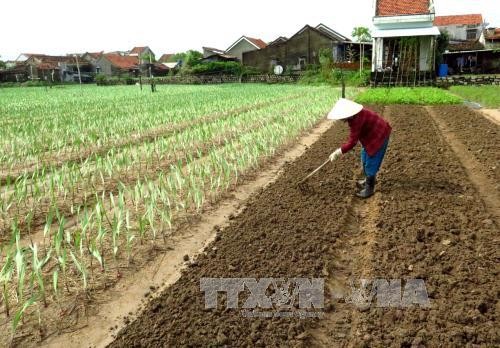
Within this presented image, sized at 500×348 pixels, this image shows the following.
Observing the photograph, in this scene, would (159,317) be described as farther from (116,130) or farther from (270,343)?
(116,130)

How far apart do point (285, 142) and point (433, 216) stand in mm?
4309

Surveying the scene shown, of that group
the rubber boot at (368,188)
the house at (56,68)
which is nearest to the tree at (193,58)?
the house at (56,68)

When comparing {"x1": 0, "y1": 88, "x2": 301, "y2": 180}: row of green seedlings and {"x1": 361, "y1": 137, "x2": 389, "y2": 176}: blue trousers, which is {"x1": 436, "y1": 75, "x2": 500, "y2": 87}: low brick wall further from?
{"x1": 361, "y1": 137, "x2": 389, "y2": 176}: blue trousers

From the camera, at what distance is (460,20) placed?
163 ft

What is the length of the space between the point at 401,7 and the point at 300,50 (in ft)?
47.2

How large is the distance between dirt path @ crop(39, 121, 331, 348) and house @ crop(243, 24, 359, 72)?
35448 mm

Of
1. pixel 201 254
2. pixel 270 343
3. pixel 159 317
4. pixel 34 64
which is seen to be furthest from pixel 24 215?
→ pixel 34 64

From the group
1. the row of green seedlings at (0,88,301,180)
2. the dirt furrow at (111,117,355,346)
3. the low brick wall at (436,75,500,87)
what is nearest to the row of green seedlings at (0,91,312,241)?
the row of green seedlings at (0,88,301,180)

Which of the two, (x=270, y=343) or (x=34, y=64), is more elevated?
(x=34, y=64)

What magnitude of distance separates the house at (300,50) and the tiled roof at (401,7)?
33.5 feet

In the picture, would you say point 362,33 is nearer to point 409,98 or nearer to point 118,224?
point 409,98

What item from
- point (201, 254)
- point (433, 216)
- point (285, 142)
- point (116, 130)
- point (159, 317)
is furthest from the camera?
point (116, 130)

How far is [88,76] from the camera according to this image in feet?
184

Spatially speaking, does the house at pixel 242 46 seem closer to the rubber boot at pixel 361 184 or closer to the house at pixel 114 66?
the house at pixel 114 66
